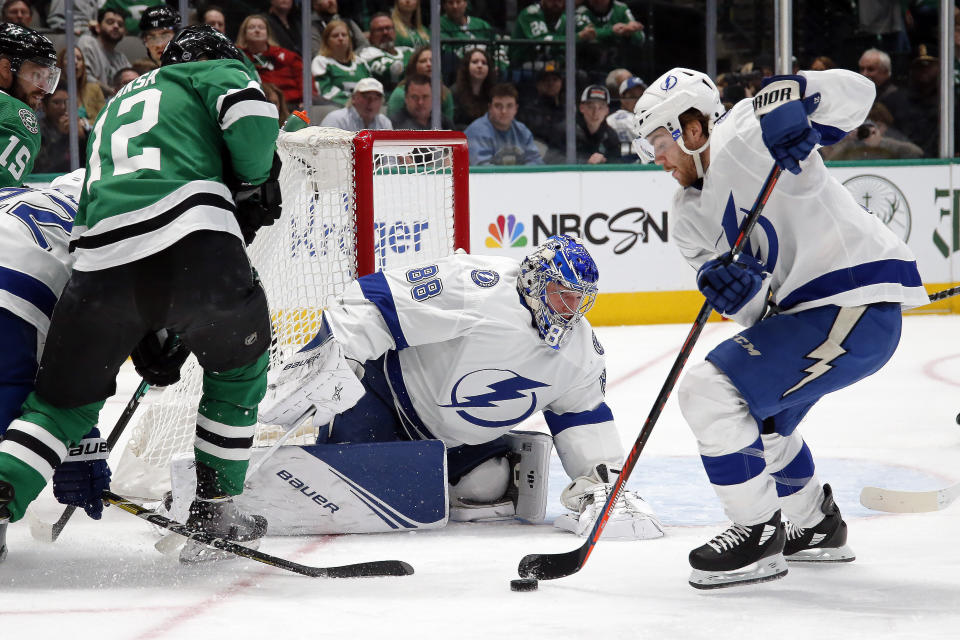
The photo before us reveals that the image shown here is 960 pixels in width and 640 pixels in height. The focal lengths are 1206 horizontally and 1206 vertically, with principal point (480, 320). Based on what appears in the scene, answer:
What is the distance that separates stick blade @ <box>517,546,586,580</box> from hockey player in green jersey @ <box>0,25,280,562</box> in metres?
0.66

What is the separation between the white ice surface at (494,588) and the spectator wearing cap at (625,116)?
3.68 m

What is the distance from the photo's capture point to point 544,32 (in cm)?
674

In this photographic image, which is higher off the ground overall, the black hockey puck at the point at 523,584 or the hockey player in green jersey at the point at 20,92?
the hockey player in green jersey at the point at 20,92

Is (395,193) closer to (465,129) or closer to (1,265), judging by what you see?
(1,265)

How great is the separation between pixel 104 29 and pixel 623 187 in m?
2.78

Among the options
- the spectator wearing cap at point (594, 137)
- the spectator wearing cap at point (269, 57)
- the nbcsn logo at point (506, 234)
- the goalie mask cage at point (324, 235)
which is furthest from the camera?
the spectator wearing cap at point (594, 137)

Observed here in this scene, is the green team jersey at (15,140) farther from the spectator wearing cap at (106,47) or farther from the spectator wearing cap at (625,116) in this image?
the spectator wearing cap at (625,116)

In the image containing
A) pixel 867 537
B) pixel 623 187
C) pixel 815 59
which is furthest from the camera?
pixel 815 59

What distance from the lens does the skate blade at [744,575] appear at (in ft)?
7.23

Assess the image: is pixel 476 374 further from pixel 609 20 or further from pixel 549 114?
pixel 609 20

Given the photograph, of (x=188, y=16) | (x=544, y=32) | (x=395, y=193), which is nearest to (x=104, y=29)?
(x=188, y=16)

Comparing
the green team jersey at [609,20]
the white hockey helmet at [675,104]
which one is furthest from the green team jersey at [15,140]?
the green team jersey at [609,20]

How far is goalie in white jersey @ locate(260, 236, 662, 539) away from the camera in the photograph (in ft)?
8.65

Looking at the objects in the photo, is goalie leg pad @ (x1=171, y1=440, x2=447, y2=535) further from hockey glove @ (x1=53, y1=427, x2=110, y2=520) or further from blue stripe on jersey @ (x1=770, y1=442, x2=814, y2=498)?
blue stripe on jersey @ (x1=770, y1=442, x2=814, y2=498)
